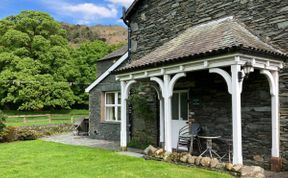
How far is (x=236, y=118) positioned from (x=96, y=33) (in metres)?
68.2

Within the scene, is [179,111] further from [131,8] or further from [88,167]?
[131,8]

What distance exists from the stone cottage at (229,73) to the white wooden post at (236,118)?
0.02m

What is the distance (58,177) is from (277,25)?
6.72m

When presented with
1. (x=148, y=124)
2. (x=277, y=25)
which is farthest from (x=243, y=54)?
(x=148, y=124)

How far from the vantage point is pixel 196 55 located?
8.26 metres

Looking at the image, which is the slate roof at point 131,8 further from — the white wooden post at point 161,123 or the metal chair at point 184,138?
the metal chair at point 184,138

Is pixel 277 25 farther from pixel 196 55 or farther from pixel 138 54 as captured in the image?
pixel 138 54

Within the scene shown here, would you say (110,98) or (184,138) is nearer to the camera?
(184,138)

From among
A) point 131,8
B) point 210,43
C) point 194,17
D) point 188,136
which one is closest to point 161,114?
point 188,136

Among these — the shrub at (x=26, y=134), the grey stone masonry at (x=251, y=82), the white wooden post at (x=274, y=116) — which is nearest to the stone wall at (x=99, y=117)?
the shrub at (x=26, y=134)

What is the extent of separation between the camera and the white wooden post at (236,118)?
744cm

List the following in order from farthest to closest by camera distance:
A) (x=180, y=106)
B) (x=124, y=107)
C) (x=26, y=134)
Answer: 1. (x=26, y=134)
2. (x=180, y=106)
3. (x=124, y=107)

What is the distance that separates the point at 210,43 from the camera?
28.7 feet

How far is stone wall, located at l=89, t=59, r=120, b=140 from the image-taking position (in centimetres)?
1596
